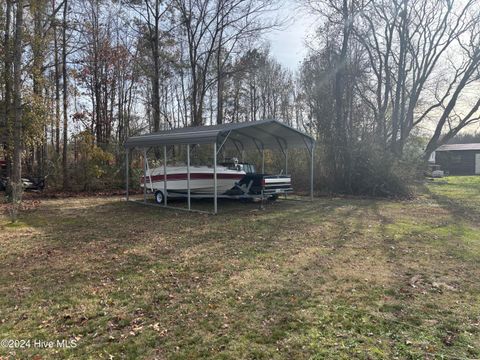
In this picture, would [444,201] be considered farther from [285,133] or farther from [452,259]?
[452,259]

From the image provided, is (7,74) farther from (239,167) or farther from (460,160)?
(460,160)

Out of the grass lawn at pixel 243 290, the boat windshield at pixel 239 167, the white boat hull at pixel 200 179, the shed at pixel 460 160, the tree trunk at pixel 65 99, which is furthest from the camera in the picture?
the shed at pixel 460 160

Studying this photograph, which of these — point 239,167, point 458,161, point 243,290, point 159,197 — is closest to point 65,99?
point 159,197

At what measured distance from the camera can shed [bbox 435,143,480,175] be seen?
36844 mm

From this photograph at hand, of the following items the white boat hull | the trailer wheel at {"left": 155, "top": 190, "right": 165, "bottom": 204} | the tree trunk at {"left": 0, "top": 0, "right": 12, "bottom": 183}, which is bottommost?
the trailer wheel at {"left": 155, "top": 190, "right": 165, "bottom": 204}

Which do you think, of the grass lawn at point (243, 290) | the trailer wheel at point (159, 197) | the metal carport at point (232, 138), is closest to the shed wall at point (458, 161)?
the metal carport at point (232, 138)

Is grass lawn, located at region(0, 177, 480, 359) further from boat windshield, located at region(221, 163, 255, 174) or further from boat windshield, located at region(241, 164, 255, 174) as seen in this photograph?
boat windshield, located at region(241, 164, 255, 174)

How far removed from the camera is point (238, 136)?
14172 millimetres

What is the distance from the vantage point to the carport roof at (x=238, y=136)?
32.1 feet

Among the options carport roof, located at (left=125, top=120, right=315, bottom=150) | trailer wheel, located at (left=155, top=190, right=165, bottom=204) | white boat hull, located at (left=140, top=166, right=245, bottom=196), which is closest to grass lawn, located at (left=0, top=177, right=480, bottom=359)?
carport roof, located at (left=125, top=120, right=315, bottom=150)

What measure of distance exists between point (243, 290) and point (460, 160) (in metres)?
41.2

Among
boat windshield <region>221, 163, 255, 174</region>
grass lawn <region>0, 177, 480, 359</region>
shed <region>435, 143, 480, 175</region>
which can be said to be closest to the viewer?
grass lawn <region>0, 177, 480, 359</region>

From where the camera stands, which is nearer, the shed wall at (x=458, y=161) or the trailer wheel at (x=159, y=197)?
the trailer wheel at (x=159, y=197)

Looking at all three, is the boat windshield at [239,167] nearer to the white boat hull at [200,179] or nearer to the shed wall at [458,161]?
the white boat hull at [200,179]
